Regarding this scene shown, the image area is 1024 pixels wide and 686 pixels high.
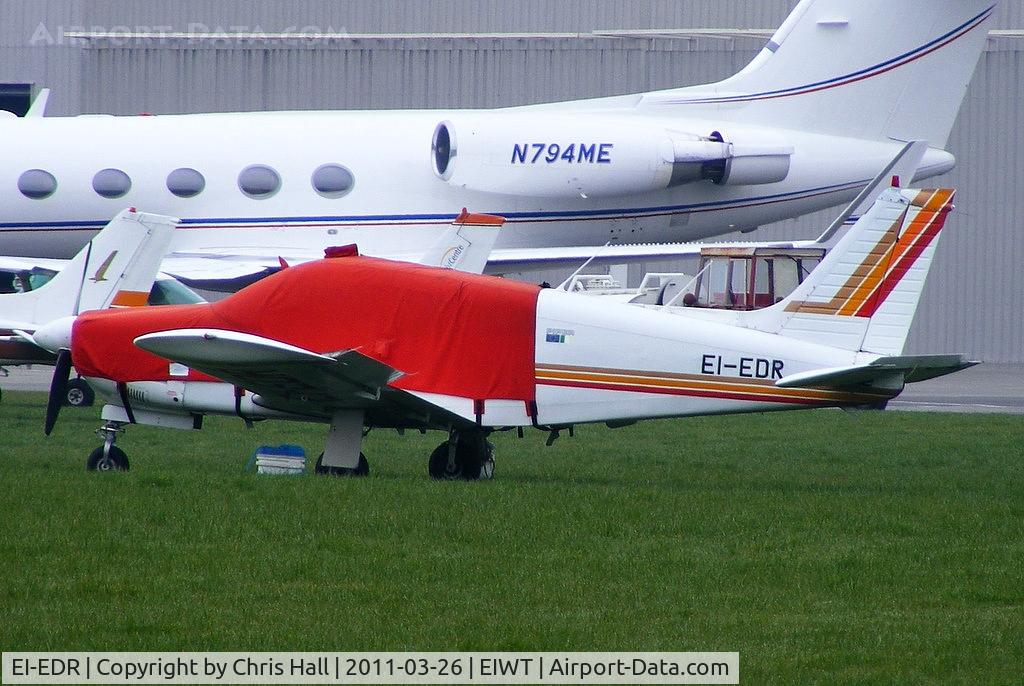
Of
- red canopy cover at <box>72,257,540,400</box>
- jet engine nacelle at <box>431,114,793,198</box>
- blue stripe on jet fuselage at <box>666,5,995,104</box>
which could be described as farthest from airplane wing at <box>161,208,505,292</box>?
red canopy cover at <box>72,257,540,400</box>

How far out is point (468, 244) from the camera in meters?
13.7

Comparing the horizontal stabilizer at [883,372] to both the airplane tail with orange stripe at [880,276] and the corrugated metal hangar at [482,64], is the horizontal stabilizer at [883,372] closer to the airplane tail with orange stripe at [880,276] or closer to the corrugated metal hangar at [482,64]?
the airplane tail with orange stripe at [880,276]

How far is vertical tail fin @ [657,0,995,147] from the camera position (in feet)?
73.0

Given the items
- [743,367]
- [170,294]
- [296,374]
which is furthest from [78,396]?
[743,367]

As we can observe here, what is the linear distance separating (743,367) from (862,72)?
12792mm

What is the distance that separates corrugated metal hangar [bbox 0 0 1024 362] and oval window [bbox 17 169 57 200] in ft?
38.1

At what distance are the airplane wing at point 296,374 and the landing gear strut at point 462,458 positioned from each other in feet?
1.29

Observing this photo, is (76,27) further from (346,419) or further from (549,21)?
(346,419)

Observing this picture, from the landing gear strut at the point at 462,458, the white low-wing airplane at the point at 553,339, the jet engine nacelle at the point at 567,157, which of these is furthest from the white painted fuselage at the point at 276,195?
the white low-wing airplane at the point at 553,339

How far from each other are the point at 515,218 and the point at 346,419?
9.98m

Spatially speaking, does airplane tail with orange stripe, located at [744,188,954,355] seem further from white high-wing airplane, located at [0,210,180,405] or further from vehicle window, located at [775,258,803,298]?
vehicle window, located at [775,258,803,298]

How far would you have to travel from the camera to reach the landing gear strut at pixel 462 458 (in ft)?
39.1

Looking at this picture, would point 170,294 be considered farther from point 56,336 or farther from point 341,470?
point 341,470

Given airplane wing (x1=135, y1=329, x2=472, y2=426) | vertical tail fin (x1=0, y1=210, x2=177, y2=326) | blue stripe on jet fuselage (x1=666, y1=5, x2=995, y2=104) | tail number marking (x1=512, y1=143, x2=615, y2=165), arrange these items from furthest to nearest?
blue stripe on jet fuselage (x1=666, y1=5, x2=995, y2=104), tail number marking (x1=512, y1=143, x2=615, y2=165), vertical tail fin (x1=0, y1=210, x2=177, y2=326), airplane wing (x1=135, y1=329, x2=472, y2=426)
